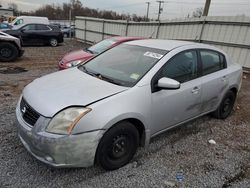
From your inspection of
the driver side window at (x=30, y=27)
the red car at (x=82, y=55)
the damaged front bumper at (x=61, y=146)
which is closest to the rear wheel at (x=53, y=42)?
the driver side window at (x=30, y=27)

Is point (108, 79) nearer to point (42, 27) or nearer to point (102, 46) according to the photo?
point (102, 46)

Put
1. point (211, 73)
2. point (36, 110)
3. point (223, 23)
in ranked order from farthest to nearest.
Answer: point (223, 23) < point (211, 73) < point (36, 110)

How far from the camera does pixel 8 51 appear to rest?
9750 mm

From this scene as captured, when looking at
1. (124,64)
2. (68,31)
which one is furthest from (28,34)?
(124,64)

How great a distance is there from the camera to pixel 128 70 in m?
3.30

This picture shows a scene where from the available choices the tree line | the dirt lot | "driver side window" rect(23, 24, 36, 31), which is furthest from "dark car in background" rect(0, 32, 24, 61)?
the tree line

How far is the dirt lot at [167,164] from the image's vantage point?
2725 millimetres

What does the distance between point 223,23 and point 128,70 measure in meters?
7.68

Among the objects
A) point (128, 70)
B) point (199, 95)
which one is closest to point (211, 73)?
point (199, 95)

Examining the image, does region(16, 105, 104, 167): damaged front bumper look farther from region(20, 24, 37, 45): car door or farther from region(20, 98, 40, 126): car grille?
region(20, 24, 37, 45): car door

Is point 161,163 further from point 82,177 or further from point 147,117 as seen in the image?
point 82,177

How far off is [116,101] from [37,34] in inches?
576

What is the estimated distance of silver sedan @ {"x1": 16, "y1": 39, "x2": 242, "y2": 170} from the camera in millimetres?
2463

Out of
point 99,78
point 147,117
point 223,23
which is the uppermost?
point 223,23
